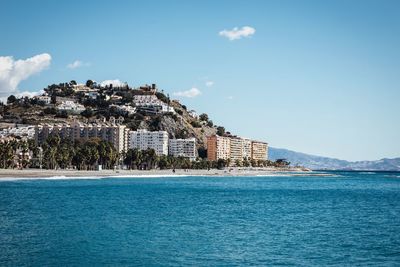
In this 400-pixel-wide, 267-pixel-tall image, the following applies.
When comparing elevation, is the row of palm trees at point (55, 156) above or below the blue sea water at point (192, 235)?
above

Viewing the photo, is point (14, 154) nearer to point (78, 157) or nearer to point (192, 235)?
point (78, 157)

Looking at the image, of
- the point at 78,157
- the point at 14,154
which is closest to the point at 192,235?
the point at 14,154

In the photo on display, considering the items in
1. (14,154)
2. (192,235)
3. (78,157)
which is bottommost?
(192,235)

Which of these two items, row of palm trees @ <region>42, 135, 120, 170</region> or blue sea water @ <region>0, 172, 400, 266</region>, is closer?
blue sea water @ <region>0, 172, 400, 266</region>

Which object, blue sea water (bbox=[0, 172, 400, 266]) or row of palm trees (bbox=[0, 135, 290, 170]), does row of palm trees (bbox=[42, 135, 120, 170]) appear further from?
blue sea water (bbox=[0, 172, 400, 266])

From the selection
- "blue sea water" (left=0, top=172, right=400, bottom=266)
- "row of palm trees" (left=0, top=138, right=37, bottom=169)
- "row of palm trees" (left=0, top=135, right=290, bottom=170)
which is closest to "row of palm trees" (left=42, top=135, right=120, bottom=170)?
"row of palm trees" (left=0, top=135, right=290, bottom=170)

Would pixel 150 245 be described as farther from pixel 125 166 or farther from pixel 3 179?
pixel 125 166

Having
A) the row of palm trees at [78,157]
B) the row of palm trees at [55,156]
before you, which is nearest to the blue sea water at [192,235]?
the row of palm trees at [55,156]

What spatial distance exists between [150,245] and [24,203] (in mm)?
27096

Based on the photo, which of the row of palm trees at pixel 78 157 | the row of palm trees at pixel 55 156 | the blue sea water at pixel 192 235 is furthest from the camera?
the row of palm trees at pixel 78 157

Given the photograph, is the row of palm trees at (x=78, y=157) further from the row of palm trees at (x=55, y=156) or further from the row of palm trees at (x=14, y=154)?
the row of palm trees at (x=14, y=154)

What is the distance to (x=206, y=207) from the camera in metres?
54.9

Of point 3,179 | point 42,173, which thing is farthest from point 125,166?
point 3,179

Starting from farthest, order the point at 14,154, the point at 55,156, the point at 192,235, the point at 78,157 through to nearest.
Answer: the point at 78,157 < the point at 55,156 < the point at 14,154 < the point at 192,235
